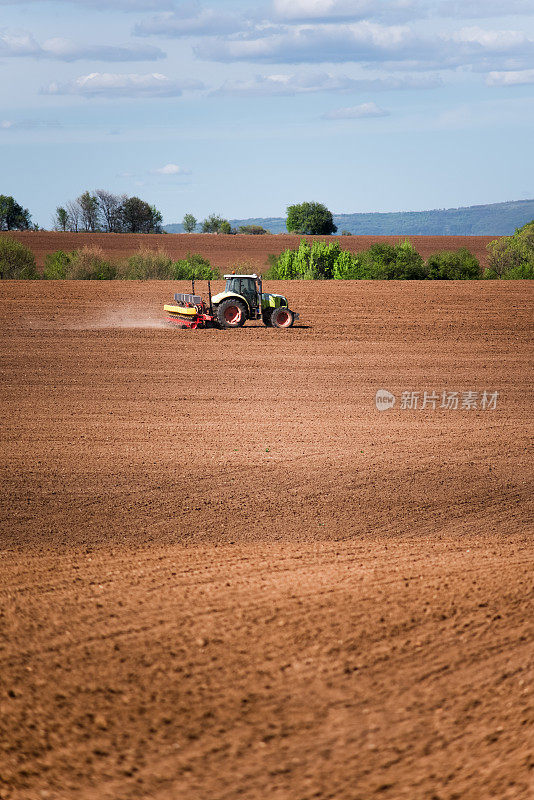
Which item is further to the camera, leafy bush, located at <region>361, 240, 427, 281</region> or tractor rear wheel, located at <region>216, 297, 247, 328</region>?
leafy bush, located at <region>361, 240, 427, 281</region>

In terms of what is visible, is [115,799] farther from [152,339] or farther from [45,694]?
[152,339]

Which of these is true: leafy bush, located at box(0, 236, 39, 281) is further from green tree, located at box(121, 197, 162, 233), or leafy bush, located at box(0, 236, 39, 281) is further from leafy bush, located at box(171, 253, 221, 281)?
green tree, located at box(121, 197, 162, 233)

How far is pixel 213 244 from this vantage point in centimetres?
8025

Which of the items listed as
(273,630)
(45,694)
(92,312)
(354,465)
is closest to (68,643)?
(45,694)

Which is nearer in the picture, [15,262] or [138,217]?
[15,262]

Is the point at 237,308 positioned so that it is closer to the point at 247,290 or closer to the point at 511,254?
the point at 247,290

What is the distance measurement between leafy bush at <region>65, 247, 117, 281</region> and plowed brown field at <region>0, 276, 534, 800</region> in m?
23.4

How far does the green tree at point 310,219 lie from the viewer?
10731 cm

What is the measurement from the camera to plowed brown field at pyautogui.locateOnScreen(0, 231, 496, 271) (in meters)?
69.3

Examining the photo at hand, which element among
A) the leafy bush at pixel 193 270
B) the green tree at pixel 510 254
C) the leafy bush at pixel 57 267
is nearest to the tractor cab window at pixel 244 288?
the leafy bush at pixel 193 270

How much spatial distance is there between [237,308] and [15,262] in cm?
1990

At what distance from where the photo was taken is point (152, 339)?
2353 cm

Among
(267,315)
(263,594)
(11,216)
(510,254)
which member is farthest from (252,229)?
Answer: (263,594)

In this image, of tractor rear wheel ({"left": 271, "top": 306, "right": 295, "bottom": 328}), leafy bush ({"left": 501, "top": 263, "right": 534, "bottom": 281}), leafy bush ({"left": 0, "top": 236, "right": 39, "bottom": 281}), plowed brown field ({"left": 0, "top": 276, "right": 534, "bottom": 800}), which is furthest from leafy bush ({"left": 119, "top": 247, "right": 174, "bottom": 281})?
plowed brown field ({"left": 0, "top": 276, "right": 534, "bottom": 800})
